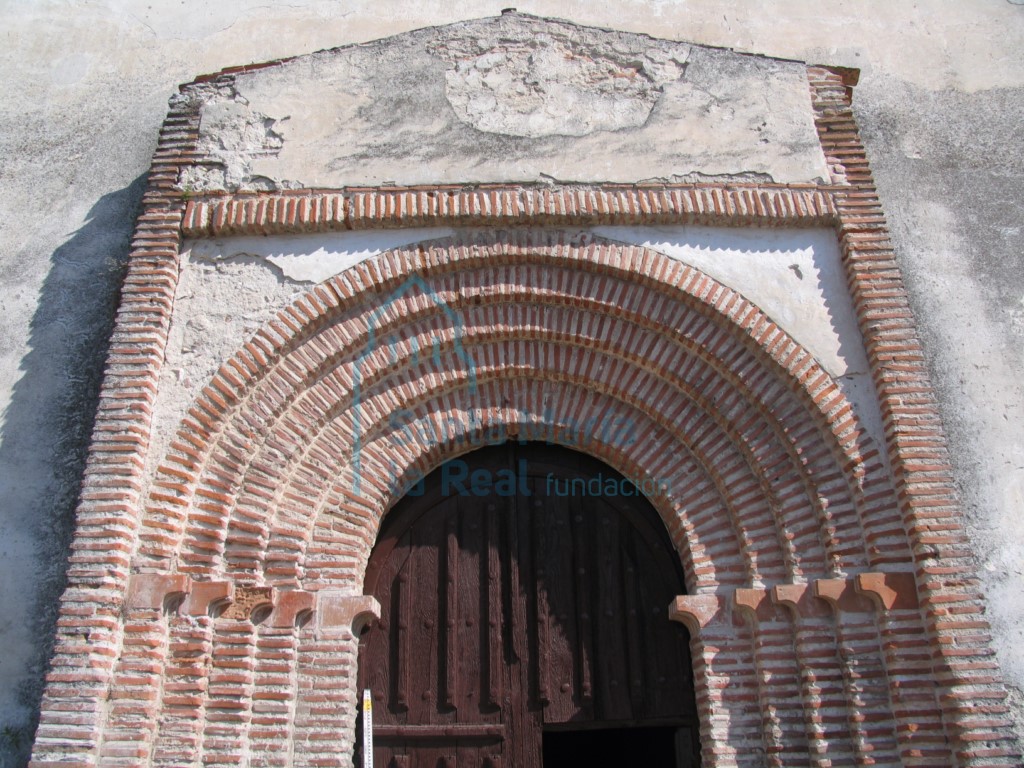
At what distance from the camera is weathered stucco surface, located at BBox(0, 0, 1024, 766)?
4.51 m

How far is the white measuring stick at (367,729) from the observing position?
4.24 meters

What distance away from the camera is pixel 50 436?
187 inches

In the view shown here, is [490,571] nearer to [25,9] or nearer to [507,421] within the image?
[507,421]

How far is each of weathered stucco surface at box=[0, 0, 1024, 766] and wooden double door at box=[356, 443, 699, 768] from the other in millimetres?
1572

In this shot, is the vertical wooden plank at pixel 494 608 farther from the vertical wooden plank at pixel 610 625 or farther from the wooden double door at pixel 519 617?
the vertical wooden plank at pixel 610 625

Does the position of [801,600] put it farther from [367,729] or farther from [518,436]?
Result: [367,729]

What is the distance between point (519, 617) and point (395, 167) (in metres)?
2.68

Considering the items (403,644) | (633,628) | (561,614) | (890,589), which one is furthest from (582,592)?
(890,589)

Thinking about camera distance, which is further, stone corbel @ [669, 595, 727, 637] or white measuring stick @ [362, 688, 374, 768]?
stone corbel @ [669, 595, 727, 637]

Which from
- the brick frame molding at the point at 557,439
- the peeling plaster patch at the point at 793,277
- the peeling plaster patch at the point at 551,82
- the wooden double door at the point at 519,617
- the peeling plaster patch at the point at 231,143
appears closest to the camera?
the brick frame molding at the point at 557,439

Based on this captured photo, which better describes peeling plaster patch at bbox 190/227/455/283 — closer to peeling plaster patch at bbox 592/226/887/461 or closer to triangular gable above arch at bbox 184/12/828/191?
triangular gable above arch at bbox 184/12/828/191

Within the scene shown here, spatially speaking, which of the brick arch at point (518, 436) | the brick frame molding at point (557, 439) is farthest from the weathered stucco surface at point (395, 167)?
the brick arch at point (518, 436)

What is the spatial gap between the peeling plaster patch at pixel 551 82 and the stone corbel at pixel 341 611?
2.83 meters

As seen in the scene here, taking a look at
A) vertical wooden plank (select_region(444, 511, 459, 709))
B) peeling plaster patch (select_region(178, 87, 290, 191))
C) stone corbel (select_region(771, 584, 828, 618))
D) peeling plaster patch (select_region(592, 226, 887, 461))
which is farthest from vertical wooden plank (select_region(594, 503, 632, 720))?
peeling plaster patch (select_region(178, 87, 290, 191))
